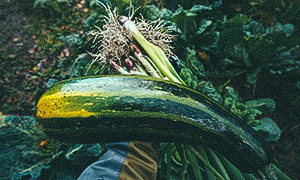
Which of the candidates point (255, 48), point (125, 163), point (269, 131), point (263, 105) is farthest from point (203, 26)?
point (125, 163)

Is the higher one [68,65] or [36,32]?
[36,32]

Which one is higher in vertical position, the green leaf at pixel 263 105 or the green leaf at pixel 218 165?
the green leaf at pixel 218 165

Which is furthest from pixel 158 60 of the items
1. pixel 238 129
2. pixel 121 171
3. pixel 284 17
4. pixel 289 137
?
pixel 284 17

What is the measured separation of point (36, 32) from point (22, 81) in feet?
2.59

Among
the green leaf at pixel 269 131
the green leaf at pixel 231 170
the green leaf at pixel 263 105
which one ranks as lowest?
the green leaf at pixel 269 131

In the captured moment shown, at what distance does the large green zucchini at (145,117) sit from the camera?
0.92 metres

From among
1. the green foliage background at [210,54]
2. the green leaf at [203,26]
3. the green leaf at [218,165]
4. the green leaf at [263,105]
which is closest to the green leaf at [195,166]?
the green leaf at [218,165]

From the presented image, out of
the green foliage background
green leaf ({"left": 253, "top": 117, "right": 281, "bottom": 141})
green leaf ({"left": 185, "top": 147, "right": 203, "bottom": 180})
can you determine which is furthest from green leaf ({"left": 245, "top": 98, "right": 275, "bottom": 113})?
green leaf ({"left": 185, "top": 147, "right": 203, "bottom": 180})

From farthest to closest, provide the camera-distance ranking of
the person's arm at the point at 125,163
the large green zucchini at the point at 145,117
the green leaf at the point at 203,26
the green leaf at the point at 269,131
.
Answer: the green leaf at the point at 203,26 → the green leaf at the point at 269,131 → the person's arm at the point at 125,163 → the large green zucchini at the point at 145,117

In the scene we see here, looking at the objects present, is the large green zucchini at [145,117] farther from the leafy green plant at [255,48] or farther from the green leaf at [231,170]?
the leafy green plant at [255,48]

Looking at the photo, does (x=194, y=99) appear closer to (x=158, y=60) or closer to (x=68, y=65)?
(x=158, y=60)

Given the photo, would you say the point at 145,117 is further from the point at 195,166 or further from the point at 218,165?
the point at 218,165

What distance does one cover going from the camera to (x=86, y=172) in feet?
3.40

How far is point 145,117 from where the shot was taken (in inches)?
37.0
